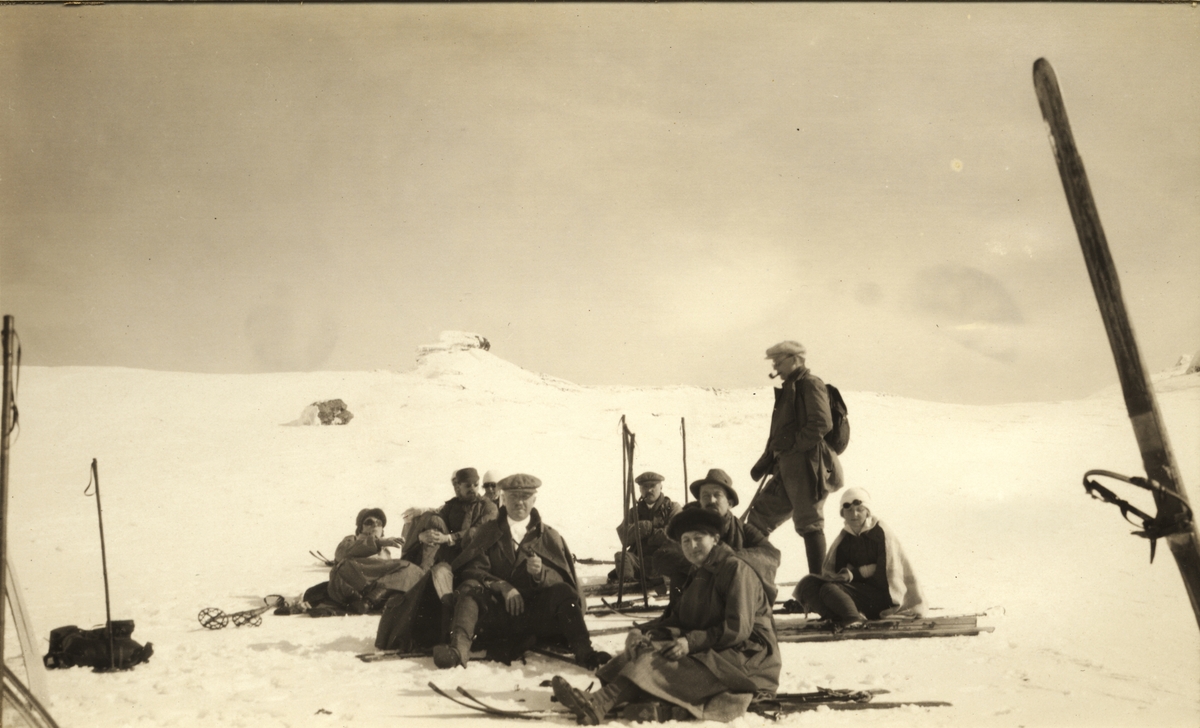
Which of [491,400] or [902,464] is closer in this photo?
[902,464]

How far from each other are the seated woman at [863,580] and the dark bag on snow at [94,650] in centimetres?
420

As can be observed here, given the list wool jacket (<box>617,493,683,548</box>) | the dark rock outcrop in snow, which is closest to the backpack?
wool jacket (<box>617,493,683,548</box>)

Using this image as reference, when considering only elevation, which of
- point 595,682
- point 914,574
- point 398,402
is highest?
point 398,402

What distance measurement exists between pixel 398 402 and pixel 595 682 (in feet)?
44.4

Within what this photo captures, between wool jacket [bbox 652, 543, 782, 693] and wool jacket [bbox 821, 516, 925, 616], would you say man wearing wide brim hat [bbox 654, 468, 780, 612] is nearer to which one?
wool jacket [bbox 821, 516, 925, 616]

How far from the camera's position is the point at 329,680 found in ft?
17.3

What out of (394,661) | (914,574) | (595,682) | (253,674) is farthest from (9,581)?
(914,574)

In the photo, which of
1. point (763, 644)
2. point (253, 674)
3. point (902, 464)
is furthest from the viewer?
point (902, 464)

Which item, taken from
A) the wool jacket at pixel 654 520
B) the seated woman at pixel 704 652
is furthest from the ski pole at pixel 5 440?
the wool jacket at pixel 654 520

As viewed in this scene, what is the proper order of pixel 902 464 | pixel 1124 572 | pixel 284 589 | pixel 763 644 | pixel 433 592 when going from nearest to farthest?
pixel 763 644
pixel 433 592
pixel 1124 572
pixel 284 589
pixel 902 464

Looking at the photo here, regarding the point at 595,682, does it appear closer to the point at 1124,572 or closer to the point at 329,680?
the point at 329,680

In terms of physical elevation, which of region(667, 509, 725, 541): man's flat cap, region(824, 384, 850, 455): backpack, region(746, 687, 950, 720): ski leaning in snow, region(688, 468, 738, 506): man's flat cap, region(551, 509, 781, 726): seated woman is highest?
region(824, 384, 850, 455): backpack

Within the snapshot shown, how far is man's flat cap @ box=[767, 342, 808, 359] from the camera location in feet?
21.6

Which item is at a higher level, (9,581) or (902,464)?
(902,464)
